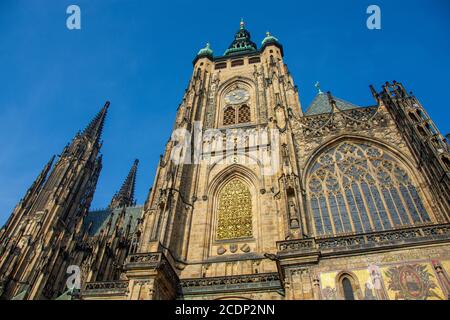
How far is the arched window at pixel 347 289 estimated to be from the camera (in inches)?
397

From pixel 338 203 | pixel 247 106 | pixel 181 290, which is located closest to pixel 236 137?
pixel 247 106

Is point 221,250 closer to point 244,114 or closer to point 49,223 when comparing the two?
point 244,114

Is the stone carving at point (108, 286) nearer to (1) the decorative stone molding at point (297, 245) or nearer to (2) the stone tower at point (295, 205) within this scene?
(2) the stone tower at point (295, 205)

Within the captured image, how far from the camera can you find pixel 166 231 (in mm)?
14406

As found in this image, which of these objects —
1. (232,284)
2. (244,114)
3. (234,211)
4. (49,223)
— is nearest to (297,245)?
(232,284)

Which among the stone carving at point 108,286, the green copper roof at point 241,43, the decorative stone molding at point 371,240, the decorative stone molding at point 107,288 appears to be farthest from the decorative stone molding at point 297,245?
the green copper roof at point 241,43

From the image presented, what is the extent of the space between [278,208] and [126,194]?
134 feet

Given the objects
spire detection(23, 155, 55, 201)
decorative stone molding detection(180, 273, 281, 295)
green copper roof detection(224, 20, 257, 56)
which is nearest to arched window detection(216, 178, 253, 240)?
decorative stone molding detection(180, 273, 281, 295)

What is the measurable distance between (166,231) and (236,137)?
812 centimetres

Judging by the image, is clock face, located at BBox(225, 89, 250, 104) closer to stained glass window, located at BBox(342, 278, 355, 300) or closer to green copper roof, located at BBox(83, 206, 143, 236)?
stained glass window, located at BBox(342, 278, 355, 300)

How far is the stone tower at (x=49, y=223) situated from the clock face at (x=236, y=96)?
693 inches

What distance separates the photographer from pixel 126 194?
51.8 m

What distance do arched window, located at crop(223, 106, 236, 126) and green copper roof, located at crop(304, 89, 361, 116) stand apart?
495cm
